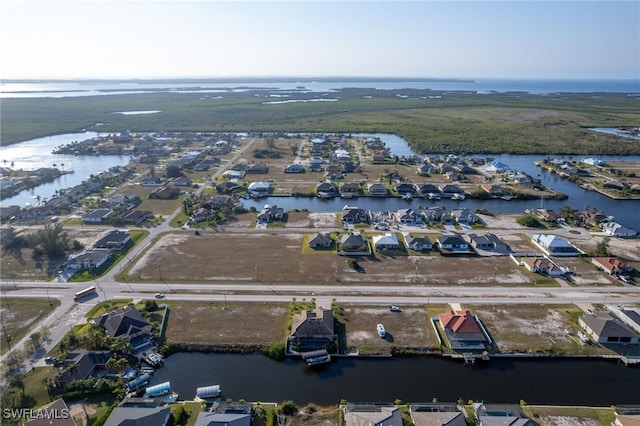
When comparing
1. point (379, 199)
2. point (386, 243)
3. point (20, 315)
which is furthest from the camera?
point (379, 199)

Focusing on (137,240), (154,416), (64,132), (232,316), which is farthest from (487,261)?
(64,132)

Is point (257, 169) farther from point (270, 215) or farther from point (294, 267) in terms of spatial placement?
point (294, 267)

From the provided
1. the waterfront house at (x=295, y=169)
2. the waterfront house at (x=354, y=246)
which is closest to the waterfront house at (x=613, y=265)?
the waterfront house at (x=354, y=246)

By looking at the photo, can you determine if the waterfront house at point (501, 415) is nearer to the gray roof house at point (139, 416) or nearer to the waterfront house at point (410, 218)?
the gray roof house at point (139, 416)

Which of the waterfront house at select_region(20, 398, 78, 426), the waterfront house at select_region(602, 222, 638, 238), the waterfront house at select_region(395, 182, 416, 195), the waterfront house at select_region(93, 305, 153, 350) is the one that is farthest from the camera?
the waterfront house at select_region(395, 182, 416, 195)

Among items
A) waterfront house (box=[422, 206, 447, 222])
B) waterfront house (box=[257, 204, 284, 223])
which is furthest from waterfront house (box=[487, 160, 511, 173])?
waterfront house (box=[257, 204, 284, 223])

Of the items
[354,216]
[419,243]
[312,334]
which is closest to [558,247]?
[419,243]

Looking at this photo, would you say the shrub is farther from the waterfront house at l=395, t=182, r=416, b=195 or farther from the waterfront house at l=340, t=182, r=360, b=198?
the waterfront house at l=395, t=182, r=416, b=195
